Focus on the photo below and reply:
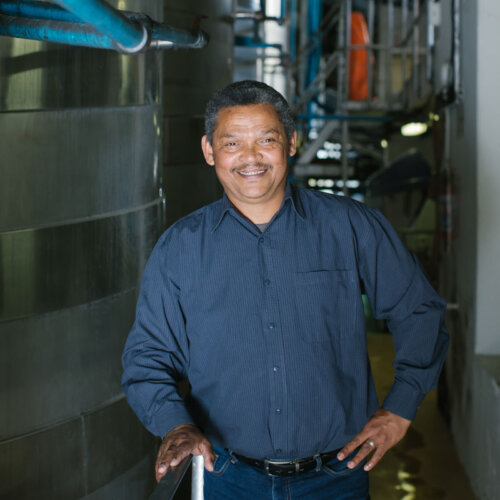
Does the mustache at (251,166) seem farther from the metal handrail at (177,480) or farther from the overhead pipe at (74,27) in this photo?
the metal handrail at (177,480)

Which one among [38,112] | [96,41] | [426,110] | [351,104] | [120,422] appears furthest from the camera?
[351,104]

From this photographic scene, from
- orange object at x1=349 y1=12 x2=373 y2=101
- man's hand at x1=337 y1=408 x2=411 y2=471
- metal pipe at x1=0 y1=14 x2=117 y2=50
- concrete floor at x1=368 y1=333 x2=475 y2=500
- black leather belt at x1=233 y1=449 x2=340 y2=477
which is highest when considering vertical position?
orange object at x1=349 y1=12 x2=373 y2=101

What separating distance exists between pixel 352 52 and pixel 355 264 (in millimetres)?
9018

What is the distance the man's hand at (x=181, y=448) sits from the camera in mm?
1812

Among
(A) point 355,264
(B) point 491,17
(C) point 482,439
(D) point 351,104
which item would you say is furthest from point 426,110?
(A) point 355,264

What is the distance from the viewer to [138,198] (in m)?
3.04

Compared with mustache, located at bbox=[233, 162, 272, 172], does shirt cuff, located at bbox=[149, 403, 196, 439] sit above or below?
below

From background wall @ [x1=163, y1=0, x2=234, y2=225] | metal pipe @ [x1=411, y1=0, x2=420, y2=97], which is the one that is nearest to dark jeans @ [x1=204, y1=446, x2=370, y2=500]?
background wall @ [x1=163, y1=0, x2=234, y2=225]

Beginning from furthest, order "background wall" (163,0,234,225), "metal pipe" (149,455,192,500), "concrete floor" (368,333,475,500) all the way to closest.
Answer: "background wall" (163,0,234,225)
"concrete floor" (368,333,475,500)
"metal pipe" (149,455,192,500)

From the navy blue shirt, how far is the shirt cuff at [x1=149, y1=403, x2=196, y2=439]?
0.04 metres

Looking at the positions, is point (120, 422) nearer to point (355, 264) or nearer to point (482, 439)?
point (355, 264)

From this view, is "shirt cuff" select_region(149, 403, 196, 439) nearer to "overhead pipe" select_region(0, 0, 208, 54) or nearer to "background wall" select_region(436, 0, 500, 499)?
"overhead pipe" select_region(0, 0, 208, 54)

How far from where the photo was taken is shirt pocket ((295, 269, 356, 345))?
2.15 metres

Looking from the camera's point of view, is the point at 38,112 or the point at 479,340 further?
the point at 479,340
